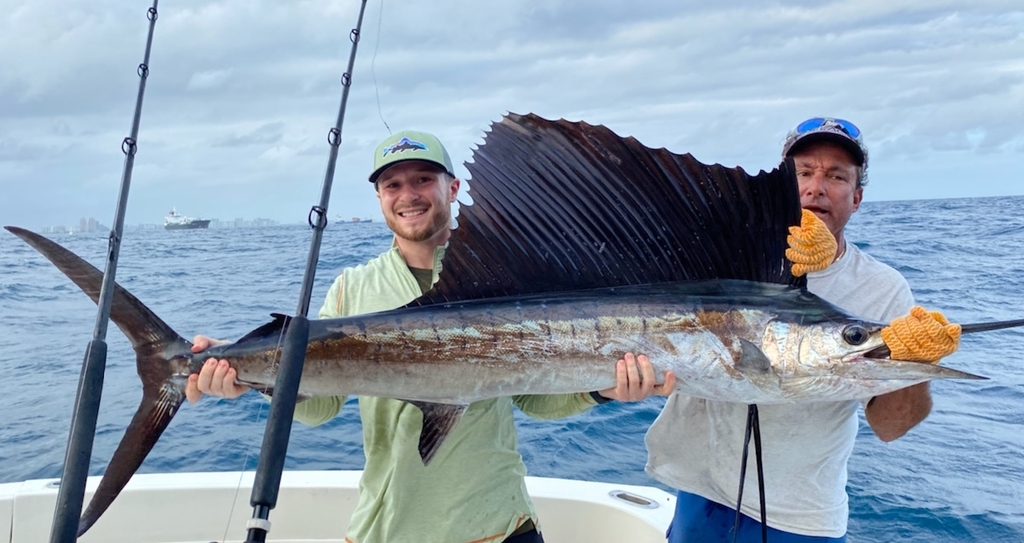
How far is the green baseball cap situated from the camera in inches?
75.6

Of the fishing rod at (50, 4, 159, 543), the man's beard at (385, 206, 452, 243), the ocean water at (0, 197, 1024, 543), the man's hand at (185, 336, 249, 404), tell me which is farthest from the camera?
the ocean water at (0, 197, 1024, 543)

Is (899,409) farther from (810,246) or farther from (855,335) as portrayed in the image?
(810,246)

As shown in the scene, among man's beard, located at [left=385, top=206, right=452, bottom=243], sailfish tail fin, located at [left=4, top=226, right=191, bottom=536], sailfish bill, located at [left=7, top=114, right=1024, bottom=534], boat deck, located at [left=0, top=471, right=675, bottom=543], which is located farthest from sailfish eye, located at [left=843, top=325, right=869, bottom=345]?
sailfish tail fin, located at [left=4, top=226, right=191, bottom=536]

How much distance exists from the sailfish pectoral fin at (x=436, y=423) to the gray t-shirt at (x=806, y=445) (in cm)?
66

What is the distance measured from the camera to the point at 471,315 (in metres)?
1.66

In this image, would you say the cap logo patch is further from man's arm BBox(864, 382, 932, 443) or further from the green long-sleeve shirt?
man's arm BBox(864, 382, 932, 443)

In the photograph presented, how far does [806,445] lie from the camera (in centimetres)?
180

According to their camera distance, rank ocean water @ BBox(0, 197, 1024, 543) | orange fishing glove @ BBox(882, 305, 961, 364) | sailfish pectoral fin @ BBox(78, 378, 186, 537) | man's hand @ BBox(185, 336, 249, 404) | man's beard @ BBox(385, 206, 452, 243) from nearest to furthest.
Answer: orange fishing glove @ BBox(882, 305, 961, 364) < sailfish pectoral fin @ BBox(78, 378, 186, 537) < man's hand @ BBox(185, 336, 249, 404) < man's beard @ BBox(385, 206, 452, 243) < ocean water @ BBox(0, 197, 1024, 543)

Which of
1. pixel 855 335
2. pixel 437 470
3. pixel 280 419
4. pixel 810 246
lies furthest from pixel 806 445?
pixel 280 419

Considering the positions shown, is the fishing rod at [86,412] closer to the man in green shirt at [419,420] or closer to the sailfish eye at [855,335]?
the man in green shirt at [419,420]

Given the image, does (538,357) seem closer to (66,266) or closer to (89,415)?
(89,415)

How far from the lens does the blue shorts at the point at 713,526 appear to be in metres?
1.79

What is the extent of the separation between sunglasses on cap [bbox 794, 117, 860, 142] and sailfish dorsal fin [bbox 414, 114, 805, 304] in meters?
0.33

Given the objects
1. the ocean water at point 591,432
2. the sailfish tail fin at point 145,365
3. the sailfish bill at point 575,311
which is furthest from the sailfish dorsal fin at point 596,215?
the ocean water at point 591,432
